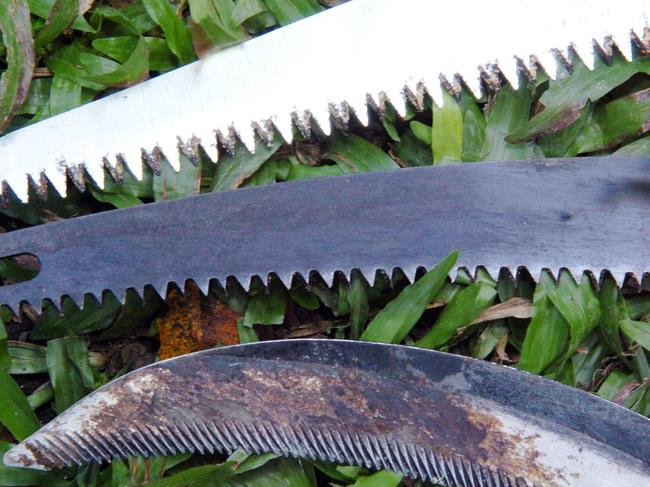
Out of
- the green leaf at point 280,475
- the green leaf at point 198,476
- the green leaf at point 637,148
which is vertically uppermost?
the green leaf at point 637,148

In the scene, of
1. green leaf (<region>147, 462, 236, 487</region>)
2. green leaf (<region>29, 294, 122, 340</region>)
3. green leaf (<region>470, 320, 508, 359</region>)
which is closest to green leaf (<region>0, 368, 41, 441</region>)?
green leaf (<region>29, 294, 122, 340</region>)

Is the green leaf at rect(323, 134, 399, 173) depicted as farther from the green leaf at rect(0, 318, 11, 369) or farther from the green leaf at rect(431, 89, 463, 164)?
the green leaf at rect(0, 318, 11, 369)

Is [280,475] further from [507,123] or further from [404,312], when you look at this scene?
[507,123]

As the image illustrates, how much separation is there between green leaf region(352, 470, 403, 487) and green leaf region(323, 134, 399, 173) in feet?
1.75

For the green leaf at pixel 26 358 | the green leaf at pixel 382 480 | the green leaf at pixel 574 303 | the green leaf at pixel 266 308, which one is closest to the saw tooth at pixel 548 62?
the green leaf at pixel 574 303

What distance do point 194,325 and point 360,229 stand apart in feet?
1.12

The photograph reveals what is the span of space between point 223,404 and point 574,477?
58cm

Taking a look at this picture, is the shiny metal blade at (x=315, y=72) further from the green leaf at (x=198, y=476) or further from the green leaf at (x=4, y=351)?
the green leaf at (x=198, y=476)

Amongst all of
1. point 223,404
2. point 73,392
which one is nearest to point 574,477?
point 223,404

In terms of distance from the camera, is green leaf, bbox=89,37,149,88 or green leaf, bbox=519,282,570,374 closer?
green leaf, bbox=519,282,570,374

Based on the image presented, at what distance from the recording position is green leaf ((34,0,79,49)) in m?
1.74

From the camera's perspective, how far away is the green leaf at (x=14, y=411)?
1665 millimetres

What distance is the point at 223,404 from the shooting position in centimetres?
162

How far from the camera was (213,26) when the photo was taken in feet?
5.70
